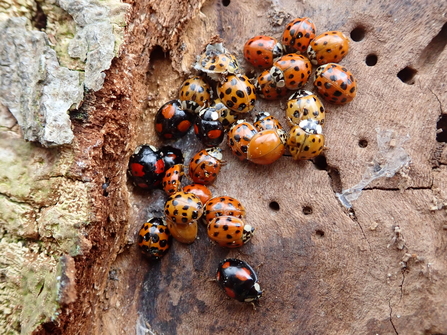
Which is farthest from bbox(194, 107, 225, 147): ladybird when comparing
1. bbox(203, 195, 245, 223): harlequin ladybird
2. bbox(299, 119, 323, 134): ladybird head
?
bbox(299, 119, 323, 134): ladybird head

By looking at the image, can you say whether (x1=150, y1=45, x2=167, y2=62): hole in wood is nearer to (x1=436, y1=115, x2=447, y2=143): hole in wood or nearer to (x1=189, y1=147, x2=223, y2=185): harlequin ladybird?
(x1=189, y1=147, x2=223, y2=185): harlequin ladybird

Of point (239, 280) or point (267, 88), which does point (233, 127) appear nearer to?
point (267, 88)

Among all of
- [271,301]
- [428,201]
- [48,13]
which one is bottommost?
[271,301]

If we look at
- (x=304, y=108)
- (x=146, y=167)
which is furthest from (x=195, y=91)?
(x=304, y=108)

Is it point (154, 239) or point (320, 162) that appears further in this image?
point (320, 162)

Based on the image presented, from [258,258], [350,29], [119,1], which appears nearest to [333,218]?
[258,258]

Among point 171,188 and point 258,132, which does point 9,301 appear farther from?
point 258,132

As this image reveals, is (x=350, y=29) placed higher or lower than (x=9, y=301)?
higher
